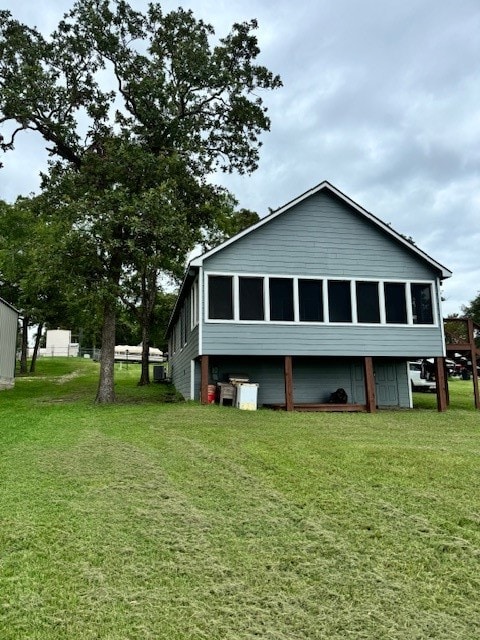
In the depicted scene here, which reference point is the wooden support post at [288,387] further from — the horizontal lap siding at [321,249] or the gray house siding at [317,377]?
the horizontal lap siding at [321,249]

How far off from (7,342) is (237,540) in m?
20.5

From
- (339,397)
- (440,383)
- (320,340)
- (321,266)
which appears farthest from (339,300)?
(440,383)

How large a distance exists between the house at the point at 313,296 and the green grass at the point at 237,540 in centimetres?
603

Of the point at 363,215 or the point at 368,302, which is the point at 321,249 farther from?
the point at 368,302

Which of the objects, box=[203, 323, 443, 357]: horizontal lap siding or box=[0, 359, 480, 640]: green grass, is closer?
box=[0, 359, 480, 640]: green grass

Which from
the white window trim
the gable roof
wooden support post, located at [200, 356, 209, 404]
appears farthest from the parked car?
wooden support post, located at [200, 356, 209, 404]

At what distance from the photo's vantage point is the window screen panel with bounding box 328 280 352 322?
14344 mm

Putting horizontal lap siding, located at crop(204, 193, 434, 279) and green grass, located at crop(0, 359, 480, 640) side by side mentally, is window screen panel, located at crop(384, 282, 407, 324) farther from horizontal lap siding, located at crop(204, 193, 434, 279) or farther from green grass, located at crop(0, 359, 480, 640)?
green grass, located at crop(0, 359, 480, 640)

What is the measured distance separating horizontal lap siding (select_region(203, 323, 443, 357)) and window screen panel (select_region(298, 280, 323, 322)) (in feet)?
1.15

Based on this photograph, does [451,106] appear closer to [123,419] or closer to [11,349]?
[123,419]

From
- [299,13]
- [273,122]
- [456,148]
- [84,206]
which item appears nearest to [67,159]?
[84,206]

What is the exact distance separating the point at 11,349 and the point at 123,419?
1443 centimetres

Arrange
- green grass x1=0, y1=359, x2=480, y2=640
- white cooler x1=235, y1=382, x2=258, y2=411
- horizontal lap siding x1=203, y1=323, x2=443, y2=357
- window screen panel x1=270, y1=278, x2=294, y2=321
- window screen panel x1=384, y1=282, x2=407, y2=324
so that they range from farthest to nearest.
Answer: window screen panel x1=384, y1=282, x2=407, y2=324, window screen panel x1=270, y1=278, x2=294, y2=321, horizontal lap siding x1=203, y1=323, x2=443, y2=357, white cooler x1=235, y1=382, x2=258, y2=411, green grass x1=0, y1=359, x2=480, y2=640

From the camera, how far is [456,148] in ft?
78.9
